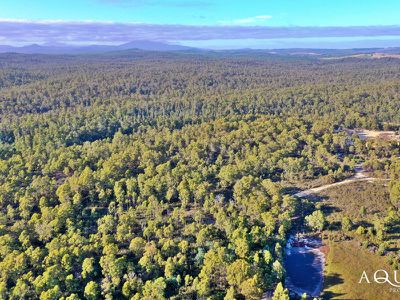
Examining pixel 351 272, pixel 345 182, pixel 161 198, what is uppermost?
pixel 345 182

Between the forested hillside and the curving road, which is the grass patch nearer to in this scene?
the forested hillside

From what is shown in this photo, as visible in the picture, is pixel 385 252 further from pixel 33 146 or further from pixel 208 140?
pixel 33 146

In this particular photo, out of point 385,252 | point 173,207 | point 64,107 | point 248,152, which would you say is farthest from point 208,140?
point 64,107

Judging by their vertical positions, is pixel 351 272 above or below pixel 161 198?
below

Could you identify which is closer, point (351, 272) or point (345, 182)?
point (351, 272)

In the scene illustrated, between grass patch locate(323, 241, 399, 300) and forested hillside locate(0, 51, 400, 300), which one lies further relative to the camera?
forested hillside locate(0, 51, 400, 300)
